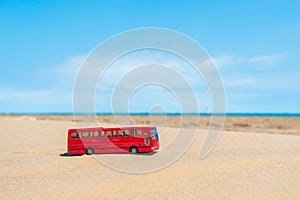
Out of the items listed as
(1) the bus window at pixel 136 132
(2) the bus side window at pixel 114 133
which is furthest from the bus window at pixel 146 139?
(2) the bus side window at pixel 114 133

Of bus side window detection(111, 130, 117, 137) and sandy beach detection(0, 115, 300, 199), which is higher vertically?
bus side window detection(111, 130, 117, 137)

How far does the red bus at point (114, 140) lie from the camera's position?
2444cm

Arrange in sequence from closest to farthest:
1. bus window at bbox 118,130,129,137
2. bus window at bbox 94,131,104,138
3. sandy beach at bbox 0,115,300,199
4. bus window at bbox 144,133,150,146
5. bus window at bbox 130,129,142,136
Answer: sandy beach at bbox 0,115,300,199 → bus window at bbox 144,133,150,146 → bus window at bbox 130,129,142,136 → bus window at bbox 118,130,129,137 → bus window at bbox 94,131,104,138

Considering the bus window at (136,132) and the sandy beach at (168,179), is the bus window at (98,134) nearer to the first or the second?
the bus window at (136,132)

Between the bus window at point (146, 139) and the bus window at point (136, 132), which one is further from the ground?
the bus window at point (136, 132)

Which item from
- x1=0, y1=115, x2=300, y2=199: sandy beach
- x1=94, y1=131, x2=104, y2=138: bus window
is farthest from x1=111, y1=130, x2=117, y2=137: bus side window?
x1=0, y1=115, x2=300, y2=199: sandy beach

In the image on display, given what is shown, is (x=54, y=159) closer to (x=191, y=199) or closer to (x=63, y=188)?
(x=63, y=188)

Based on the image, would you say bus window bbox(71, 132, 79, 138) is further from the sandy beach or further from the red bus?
the sandy beach

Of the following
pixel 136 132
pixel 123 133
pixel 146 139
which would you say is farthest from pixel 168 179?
pixel 123 133

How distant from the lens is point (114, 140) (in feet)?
81.0

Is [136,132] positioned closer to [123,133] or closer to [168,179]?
[123,133]

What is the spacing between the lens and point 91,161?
21516 mm

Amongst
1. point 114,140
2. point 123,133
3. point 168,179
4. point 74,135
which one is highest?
point 123,133

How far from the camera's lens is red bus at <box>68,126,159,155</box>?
24.4 metres
